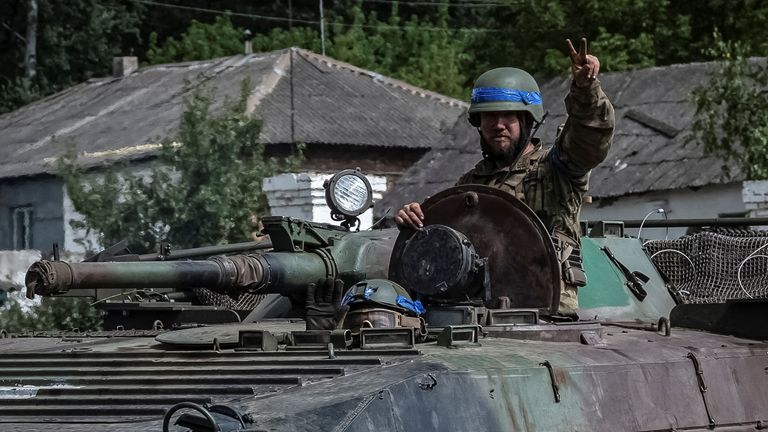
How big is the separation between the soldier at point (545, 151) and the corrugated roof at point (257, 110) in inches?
818

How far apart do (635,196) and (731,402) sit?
16411mm

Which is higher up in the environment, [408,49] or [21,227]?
[408,49]

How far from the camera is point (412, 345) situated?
302 inches

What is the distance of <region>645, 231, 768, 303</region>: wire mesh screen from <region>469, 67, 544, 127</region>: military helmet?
3.27m

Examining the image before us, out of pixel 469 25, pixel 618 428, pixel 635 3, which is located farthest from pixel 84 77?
pixel 618 428

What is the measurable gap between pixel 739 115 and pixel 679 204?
2414 mm

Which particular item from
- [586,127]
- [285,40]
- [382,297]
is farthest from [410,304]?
[285,40]

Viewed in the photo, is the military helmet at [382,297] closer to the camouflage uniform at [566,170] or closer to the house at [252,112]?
the camouflage uniform at [566,170]

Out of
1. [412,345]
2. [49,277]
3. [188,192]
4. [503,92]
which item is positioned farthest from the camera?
[188,192]

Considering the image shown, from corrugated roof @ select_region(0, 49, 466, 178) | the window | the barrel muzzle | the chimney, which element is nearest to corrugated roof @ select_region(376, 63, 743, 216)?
corrugated roof @ select_region(0, 49, 466, 178)

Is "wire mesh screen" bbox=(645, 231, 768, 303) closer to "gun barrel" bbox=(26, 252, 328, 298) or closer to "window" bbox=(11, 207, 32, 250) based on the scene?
"gun barrel" bbox=(26, 252, 328, 298)

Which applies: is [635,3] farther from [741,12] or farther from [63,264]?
[63,264]

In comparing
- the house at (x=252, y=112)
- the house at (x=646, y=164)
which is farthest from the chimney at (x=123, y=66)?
the house at (x=646, y=164)

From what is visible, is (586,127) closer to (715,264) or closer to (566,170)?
(566,170)
